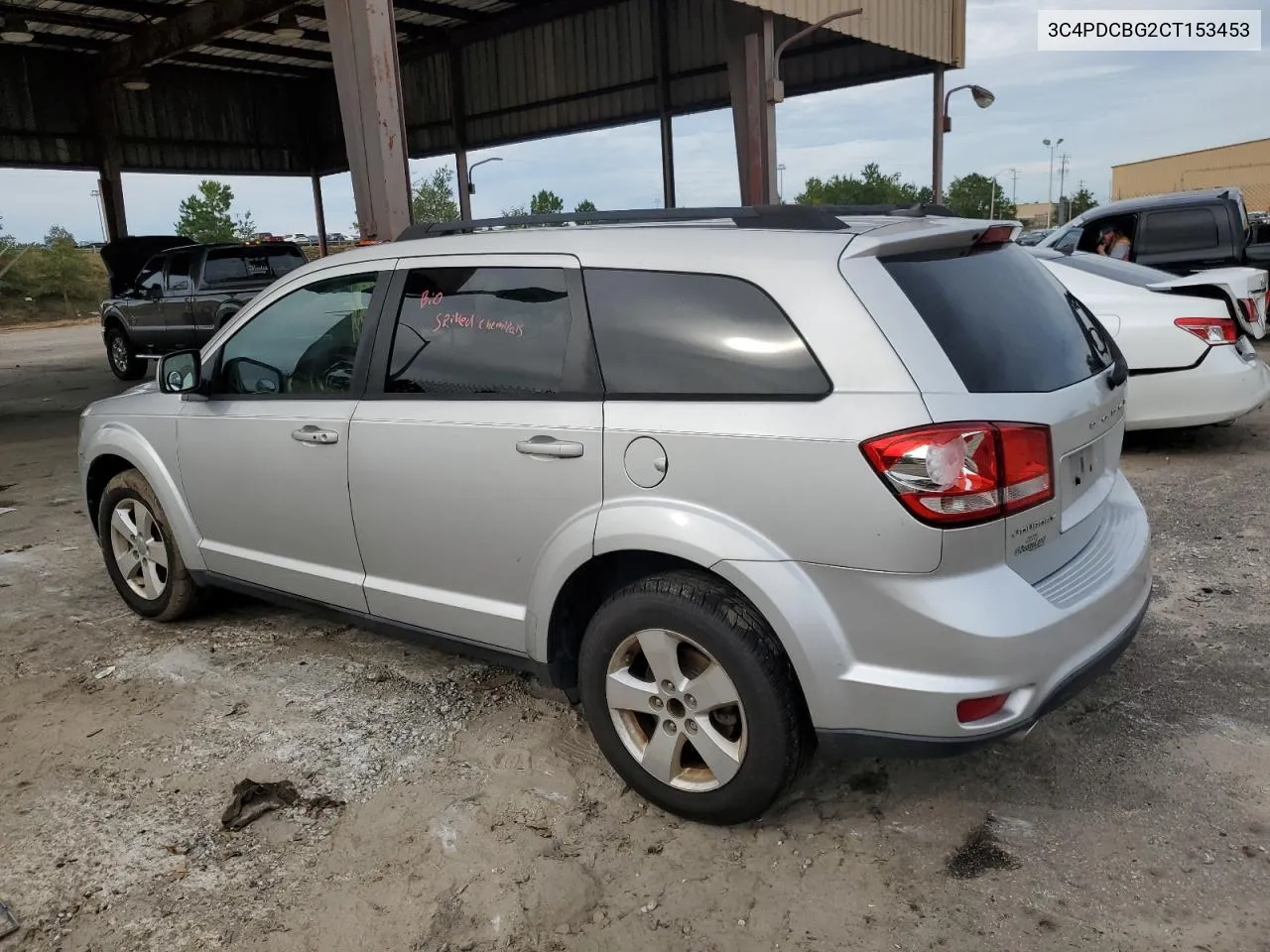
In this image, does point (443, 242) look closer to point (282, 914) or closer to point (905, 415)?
point (905, 415)

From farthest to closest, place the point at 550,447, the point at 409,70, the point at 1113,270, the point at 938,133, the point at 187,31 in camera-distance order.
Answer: the point at 409,70
the point at 938,133
the point at 187,31
the point at 1113,270
the point at 550,447

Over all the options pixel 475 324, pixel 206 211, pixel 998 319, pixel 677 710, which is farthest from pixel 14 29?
pixel 206 211

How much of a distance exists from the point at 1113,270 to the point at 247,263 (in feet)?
37.3

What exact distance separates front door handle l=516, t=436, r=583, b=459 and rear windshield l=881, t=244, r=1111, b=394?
989 mm

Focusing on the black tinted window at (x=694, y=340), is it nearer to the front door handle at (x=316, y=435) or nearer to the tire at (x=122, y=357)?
the front door handle at (x=316, y=435)

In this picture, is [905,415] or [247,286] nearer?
[905,415]

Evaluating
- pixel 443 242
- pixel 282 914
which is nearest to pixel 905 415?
pixel 443 242

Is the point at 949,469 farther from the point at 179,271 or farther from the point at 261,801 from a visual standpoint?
the point at 179,271

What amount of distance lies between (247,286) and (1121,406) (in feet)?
42.1

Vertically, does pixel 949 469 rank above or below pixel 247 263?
below

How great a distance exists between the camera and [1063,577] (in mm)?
2562

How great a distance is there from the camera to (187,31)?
1388 cm

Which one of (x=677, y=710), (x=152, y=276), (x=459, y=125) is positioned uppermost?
(x=459, y=125)

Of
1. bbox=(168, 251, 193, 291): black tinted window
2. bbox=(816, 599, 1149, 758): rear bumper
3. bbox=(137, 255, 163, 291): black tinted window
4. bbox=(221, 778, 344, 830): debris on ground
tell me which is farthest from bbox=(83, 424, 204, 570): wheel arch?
bbox=(137, 255, 163, 291): black tinted window
